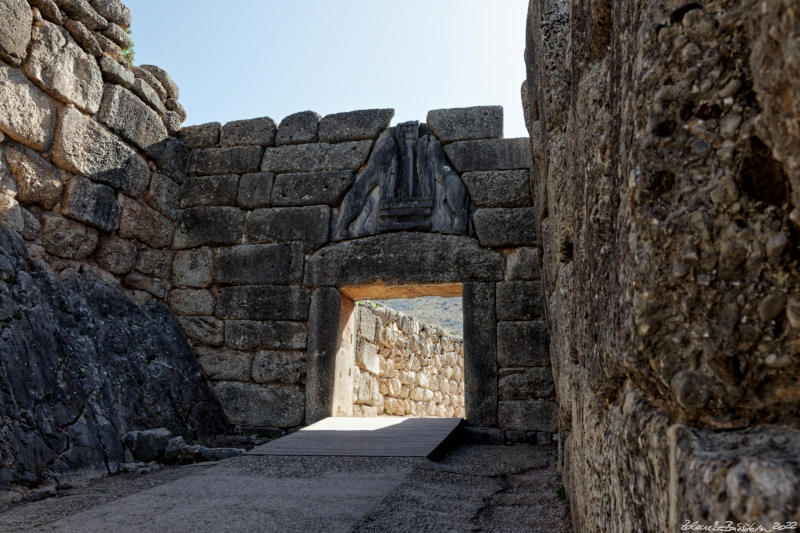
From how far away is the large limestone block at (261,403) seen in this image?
18.3ft

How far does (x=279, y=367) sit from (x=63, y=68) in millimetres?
3247

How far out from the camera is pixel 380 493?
2605 millimetres

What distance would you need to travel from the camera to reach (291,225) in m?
6.04

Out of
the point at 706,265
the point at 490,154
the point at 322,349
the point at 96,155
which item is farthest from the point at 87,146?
the point at 706,265

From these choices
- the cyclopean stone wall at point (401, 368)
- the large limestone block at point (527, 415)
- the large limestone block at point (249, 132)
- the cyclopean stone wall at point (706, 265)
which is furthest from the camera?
the cyclopean stone wall at point (401, 368)

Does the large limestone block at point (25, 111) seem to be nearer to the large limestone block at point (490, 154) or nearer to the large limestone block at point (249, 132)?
the large limestone block at point (249, 132)

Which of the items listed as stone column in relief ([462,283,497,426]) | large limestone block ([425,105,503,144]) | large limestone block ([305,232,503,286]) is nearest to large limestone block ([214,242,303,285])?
large limestone block ([305,232,503,286])

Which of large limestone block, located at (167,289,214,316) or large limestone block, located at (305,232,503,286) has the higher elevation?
large limestone block, located at (305,232,503,286)

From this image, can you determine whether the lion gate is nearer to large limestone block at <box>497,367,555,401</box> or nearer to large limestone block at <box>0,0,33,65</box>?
large limestone block at <box>497,367,555,401</box>

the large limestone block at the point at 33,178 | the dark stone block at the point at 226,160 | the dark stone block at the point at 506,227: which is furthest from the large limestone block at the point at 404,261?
the large limestone block at the point at 33,178

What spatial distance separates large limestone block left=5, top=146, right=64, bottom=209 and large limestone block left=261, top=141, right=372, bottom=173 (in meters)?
2.08

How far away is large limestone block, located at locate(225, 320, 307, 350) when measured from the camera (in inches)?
225

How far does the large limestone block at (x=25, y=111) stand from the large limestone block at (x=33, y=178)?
0.11 meters


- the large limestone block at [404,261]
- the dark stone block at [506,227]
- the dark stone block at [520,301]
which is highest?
the dark stone block at [506,227]
